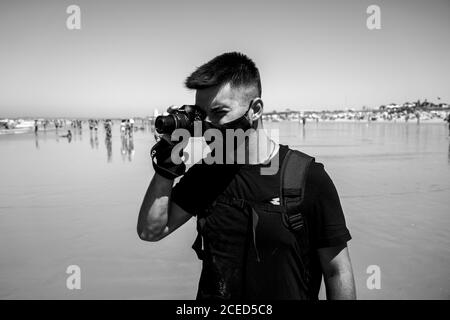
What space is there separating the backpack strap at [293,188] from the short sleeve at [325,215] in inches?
1.9

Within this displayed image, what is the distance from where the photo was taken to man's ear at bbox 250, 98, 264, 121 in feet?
6.35

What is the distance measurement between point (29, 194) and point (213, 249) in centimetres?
976

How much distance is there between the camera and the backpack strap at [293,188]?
66.9 inches

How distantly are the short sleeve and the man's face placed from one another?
50 cm

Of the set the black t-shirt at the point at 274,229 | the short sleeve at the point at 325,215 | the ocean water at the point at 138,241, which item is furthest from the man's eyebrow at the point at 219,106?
the ocean water at the point at 138,241

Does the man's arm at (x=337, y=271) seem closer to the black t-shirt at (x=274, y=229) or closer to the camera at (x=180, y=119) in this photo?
the black t-shirt at (x=274, y=229)

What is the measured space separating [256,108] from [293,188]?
0.50m

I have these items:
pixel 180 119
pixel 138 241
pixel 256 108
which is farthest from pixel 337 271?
pixel 138 241

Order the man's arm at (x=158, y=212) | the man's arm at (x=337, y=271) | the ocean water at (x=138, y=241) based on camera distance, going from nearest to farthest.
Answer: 1. the man's arm at (x=337, y=271)
2. the man's arm at (x=158, y=212)
3. the ocean water at (x=138, y=241)

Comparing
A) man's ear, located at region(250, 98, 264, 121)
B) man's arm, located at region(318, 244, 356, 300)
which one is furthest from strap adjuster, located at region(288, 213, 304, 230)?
man's ear, located at region(250, 98, 264, 121)

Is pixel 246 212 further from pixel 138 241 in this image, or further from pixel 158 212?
pixel 138 241

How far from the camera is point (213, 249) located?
180 centimetres

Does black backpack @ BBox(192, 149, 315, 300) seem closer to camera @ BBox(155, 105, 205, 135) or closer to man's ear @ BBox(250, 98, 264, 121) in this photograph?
man's ear @ BBox(250, 98, 264, 121)
